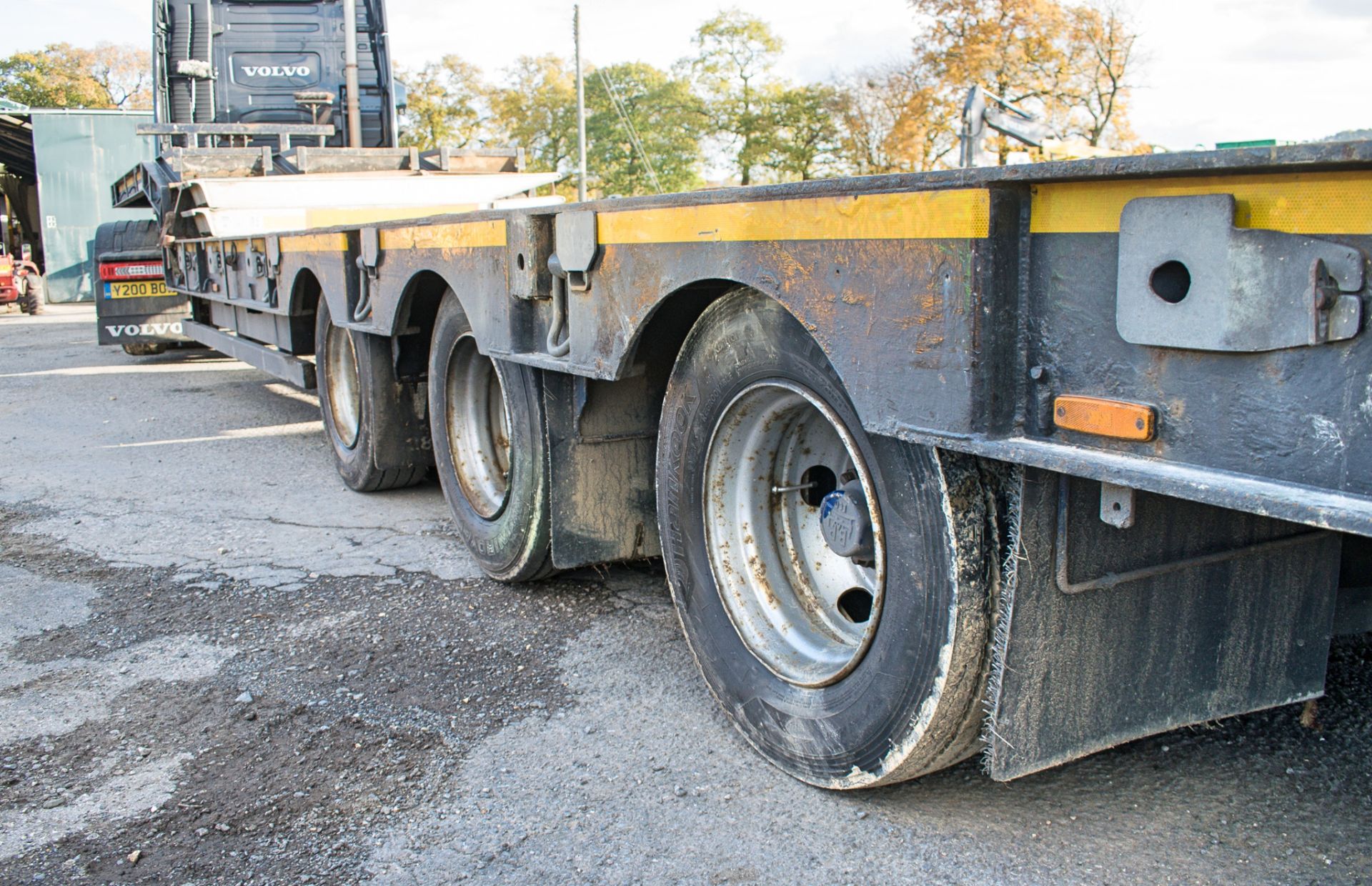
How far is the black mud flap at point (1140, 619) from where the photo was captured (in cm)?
218

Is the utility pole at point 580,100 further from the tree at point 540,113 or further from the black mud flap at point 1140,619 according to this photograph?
the black mud flap at point 1140,619

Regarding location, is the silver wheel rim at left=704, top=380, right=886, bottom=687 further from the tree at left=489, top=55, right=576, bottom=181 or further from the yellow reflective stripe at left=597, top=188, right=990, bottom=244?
the tree at left=489, top=55, right=576, bottom=181

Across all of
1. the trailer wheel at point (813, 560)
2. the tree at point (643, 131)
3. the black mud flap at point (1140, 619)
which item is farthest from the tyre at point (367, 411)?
the tree at point (643, 131)

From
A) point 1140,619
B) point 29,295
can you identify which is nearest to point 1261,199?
point 1140,619

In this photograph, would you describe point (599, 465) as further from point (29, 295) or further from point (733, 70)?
point (733, 70)

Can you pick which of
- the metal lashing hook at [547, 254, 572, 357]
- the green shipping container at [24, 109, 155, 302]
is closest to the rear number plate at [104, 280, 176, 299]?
the metal lashing hook at [547, 254, 572, 357]

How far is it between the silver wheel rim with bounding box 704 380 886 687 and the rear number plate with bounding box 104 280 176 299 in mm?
9746

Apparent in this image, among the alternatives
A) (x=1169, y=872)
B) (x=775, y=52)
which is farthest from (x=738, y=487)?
(x=775, y=52)

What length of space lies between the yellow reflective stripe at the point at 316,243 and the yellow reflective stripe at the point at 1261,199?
3.89 m

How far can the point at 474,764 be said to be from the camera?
2.87 metres

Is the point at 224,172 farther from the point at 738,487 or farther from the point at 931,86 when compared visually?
the point at 931,86

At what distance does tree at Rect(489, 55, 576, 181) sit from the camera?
152ft

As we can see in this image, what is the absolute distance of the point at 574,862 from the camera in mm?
2414

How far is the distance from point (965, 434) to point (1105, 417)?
0.79 feet
